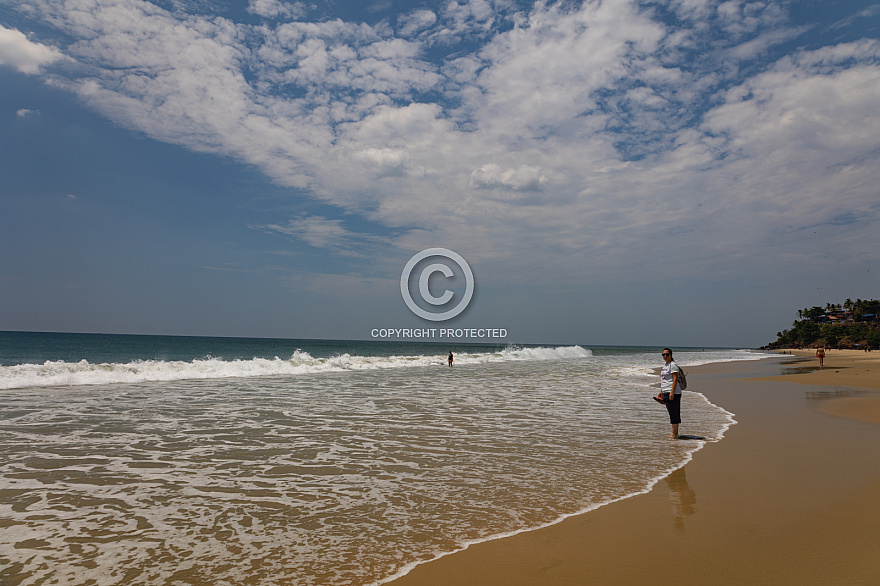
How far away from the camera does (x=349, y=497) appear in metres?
5.86

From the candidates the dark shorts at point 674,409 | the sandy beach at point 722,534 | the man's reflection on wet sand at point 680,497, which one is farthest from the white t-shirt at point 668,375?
the man's reflection on wet sand at point 680,497

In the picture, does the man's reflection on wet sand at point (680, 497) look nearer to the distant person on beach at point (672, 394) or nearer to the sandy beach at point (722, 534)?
the sandy beach at point (722, 534)

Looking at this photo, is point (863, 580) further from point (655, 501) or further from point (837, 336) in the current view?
point (837, 336)

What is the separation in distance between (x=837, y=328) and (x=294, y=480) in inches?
4966

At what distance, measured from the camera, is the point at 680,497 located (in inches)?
234

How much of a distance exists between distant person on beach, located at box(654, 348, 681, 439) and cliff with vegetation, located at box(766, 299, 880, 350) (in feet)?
304

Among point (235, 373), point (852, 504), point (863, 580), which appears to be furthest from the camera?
point (235, 373)

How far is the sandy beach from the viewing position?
391cm

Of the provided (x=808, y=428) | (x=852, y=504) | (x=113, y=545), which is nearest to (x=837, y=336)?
(x=808, y=428)

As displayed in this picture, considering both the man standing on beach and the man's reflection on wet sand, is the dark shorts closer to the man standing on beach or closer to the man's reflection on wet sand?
the man standing on beach

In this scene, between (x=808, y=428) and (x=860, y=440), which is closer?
(x=860, y=440)

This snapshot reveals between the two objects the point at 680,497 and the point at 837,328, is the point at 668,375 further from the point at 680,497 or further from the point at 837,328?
the point at 837,328

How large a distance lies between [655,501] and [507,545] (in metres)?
2.34

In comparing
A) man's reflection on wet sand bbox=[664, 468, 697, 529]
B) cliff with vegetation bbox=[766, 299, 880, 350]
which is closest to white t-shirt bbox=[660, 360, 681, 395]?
man's reflection on wet sand bbox=[664, 468, 697, 529]
